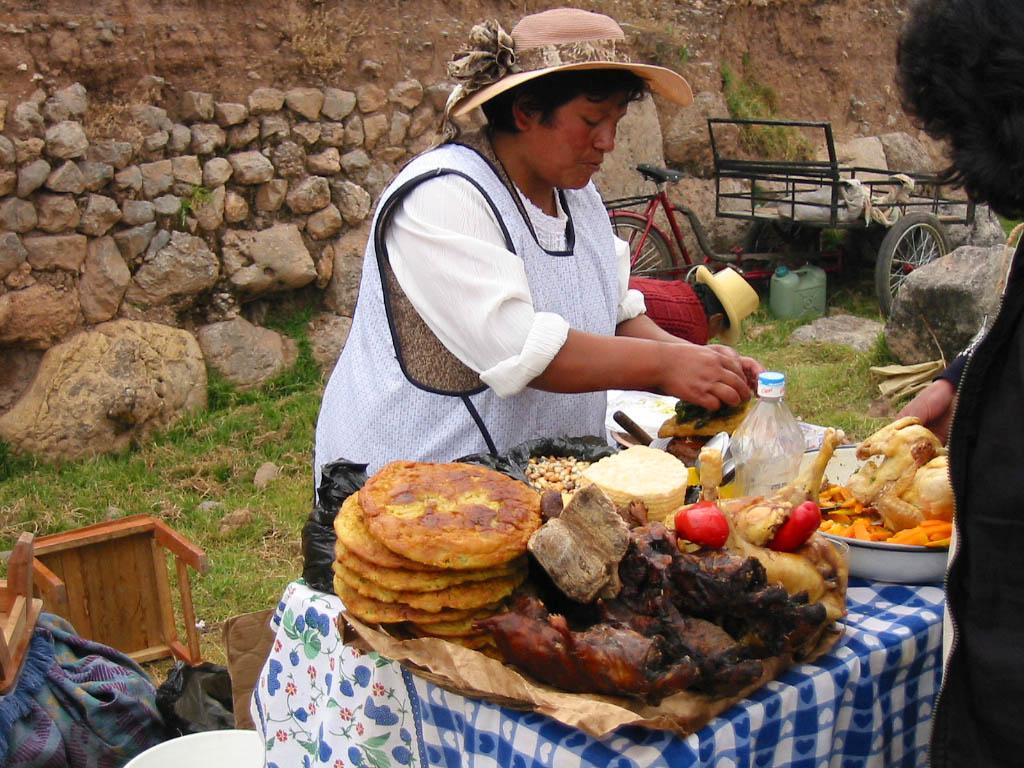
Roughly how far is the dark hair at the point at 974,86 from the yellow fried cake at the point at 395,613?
948 mm

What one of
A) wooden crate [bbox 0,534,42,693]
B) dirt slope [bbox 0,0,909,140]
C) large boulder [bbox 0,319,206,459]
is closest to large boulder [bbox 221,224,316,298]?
large boulder [bbox 0,319,206,459]

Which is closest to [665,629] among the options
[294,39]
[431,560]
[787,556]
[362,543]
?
[787,556]

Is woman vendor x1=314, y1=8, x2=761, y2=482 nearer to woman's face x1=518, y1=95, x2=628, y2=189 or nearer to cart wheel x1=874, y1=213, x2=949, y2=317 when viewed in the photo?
woman's face x1=518, y1=95, x2=628, y2=189

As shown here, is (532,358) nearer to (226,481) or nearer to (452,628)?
(452,628)

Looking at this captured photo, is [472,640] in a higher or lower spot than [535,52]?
lower

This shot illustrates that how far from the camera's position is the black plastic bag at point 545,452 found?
2.10 metres

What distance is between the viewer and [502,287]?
2240 millimetres

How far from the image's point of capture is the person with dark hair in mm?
1409

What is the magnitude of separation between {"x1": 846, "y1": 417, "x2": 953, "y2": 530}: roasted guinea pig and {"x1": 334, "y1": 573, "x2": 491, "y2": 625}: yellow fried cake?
2.53ft

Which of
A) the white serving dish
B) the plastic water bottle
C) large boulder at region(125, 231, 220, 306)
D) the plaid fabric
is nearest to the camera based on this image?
the white serving dish

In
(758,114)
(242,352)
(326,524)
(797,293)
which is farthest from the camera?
(758,114)

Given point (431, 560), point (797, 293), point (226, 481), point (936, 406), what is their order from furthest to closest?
1. point (797, 293)
2. point (226, 481)
3. point (936, 406)
4. point (431, 560)

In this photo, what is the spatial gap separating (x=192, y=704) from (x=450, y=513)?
1.55 meters

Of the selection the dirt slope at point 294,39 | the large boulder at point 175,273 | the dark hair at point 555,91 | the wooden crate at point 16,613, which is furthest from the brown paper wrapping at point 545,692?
the dirt slope at point 294,39
